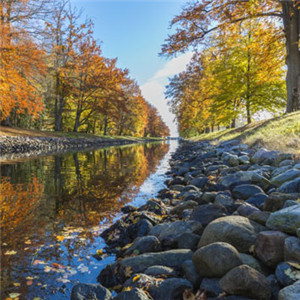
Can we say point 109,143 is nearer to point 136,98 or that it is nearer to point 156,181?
point 136,98

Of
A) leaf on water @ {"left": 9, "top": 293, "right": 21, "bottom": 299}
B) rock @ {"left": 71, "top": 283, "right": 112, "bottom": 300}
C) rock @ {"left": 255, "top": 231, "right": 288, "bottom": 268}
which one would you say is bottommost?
leaf on water @ {"left": 9, "top": 293, "right": 21, "bottom": 299}

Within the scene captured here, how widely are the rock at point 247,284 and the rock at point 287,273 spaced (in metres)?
0.13

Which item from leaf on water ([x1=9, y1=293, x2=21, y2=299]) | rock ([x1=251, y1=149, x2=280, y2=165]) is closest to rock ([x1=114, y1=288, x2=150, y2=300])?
leaf on water ([x1=9, y1=293, x2=21, y2=299])

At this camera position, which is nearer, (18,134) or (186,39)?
(186,39)

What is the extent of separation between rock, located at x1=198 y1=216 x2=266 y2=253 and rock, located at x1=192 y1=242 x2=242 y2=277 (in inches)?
13.6

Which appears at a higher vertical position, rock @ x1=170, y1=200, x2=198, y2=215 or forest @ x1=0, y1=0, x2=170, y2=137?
forest @ x1=0, y1=0, x2=170, y2=137

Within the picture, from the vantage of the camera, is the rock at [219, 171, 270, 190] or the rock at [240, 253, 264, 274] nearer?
the rock at [240, 253, 264, 274]

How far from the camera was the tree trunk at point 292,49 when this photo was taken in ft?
42.5

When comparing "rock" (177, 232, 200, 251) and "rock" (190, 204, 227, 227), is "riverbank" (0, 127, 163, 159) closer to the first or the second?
"rock" (190, 204, 227, 227)

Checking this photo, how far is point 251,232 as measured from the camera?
2.65 metres

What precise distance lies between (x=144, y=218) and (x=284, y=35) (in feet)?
45.9

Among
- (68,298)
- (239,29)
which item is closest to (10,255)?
(68,298)

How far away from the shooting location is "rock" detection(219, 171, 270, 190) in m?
4.77

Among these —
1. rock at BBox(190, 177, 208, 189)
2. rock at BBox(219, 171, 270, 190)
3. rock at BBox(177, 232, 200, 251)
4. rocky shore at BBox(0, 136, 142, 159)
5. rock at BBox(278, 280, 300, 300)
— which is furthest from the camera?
rocky shore at BBox(0, 136, 142, 159)
